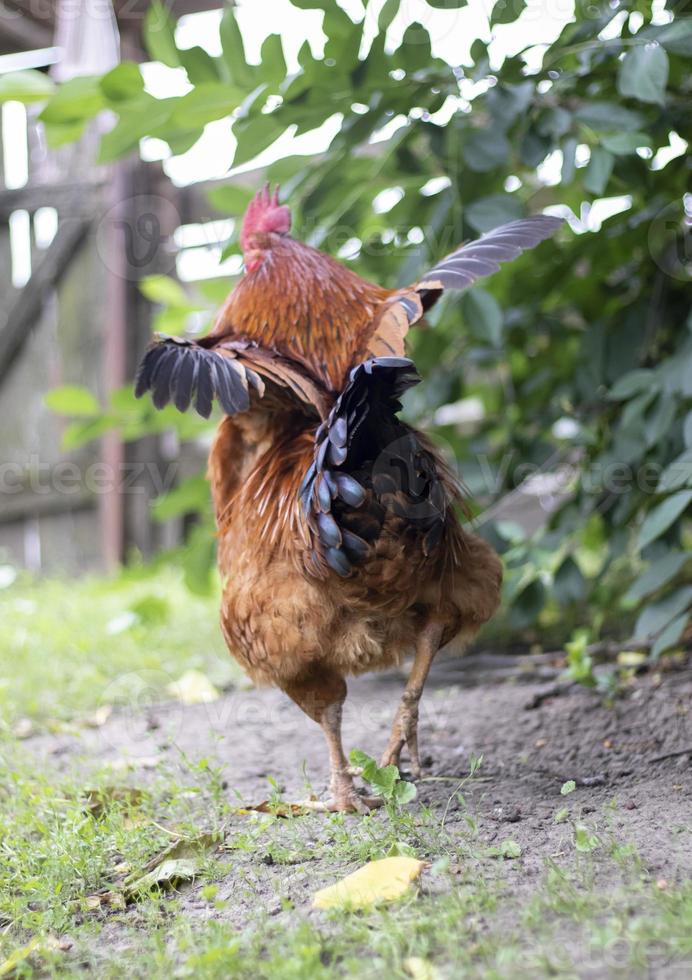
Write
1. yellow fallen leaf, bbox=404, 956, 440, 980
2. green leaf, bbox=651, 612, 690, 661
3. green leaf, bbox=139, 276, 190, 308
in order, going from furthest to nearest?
green leaf, bbox=139, 276, 190, 308, green leaf, bbox=651, 612, 690, 661, yellow fallen leaf, bbox=404, 956, 440, 980

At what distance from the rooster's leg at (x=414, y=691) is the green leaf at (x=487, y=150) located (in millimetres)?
1352

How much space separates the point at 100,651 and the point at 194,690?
2.39 ft

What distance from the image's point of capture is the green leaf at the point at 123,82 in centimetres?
260

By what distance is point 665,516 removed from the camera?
8.36ft

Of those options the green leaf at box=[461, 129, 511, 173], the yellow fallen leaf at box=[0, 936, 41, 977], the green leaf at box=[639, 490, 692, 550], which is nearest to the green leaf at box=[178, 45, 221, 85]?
the green leaf at box=[461, 129, 511, 173]

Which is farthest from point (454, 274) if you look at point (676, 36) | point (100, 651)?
point (100, 651)

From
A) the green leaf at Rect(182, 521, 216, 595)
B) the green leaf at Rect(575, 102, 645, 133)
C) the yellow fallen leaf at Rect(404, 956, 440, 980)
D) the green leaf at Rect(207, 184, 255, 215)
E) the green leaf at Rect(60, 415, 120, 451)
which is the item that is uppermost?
the green leaf at Rect(575, 102, 645, 133)

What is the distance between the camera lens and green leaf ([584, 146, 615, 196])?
2.44 m

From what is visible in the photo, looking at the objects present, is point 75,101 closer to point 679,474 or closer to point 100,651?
point 679,474

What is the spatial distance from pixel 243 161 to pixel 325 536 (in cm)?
129

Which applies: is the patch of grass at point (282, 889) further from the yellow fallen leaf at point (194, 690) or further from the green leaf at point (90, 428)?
the green leaf at point (90, 428)

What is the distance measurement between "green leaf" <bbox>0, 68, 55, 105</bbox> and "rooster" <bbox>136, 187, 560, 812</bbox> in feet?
3.19

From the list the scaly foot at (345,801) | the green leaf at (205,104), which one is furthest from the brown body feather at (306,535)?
the green leaf at (205,104)

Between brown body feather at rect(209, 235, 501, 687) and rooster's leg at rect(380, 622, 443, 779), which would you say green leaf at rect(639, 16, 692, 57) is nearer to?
brown body feather at rect(209, 235, 501, 687)
